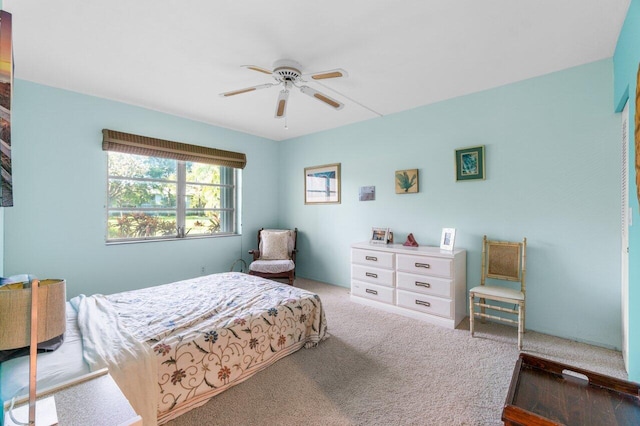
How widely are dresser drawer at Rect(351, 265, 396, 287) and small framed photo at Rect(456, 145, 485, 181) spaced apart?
56.2 inches

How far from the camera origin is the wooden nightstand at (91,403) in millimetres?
902

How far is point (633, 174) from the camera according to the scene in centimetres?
179

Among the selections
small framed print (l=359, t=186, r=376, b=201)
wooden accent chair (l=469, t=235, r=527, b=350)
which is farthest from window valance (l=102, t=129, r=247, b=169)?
wooden accent chair (l=469, t=235, r=527, b=350)

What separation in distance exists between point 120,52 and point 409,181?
3.35m

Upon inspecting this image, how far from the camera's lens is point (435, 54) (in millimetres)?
2412

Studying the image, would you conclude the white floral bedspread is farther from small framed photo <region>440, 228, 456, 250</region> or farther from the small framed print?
the small framed print

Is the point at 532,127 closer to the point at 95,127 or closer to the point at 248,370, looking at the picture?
the point at 248,370

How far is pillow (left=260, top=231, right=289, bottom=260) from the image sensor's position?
449 centimetres

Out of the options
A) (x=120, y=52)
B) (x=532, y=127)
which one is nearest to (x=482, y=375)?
(x=532, y=127)

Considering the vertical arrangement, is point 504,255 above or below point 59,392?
above

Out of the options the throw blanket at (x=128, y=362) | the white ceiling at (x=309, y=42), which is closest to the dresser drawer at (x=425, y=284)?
the white ceiling at (x=309, y=42)

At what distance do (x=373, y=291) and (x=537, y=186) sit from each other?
6.97ft

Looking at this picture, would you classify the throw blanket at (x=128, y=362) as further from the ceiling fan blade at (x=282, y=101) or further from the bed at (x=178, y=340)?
the ceiling fan blade at (x=282, y=101)

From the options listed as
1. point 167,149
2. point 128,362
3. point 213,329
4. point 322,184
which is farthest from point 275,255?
point 128,362
